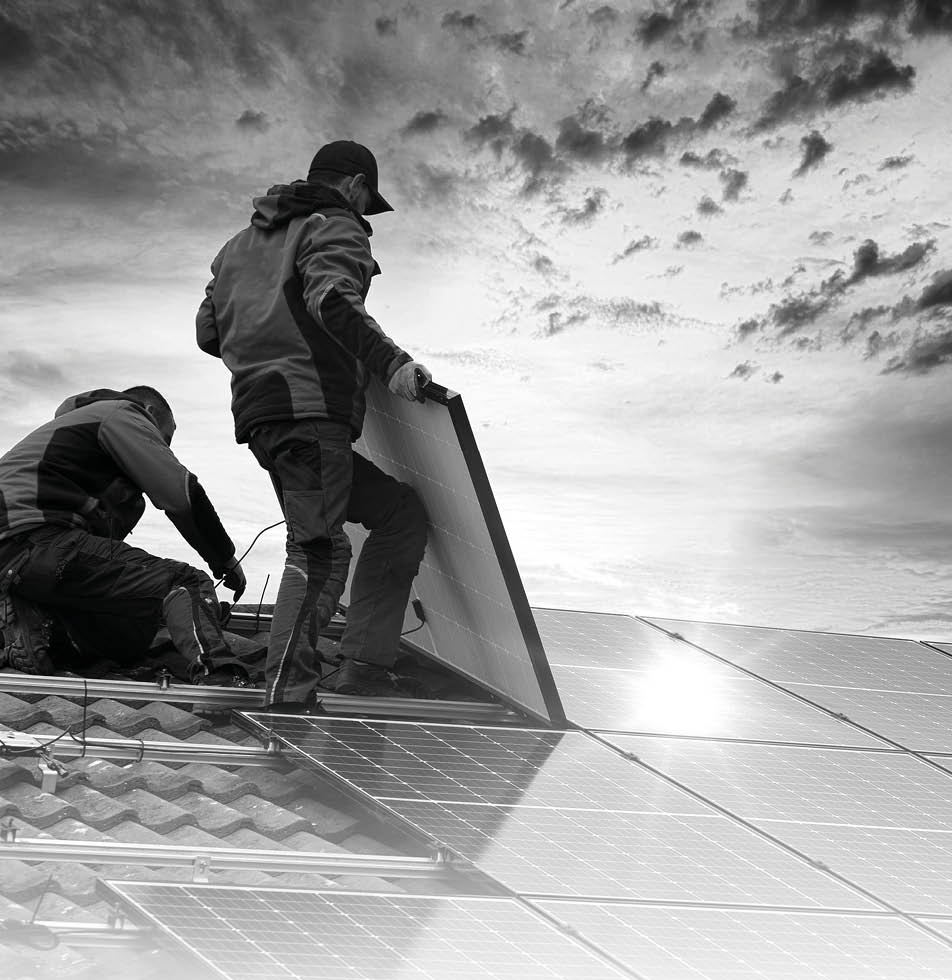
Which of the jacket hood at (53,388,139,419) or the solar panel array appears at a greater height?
the jacket hood at (53,388,139,419)

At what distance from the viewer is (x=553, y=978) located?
335 centimetres

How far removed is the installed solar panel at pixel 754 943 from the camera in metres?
A: 3.64

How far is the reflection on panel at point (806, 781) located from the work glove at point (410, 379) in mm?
1744

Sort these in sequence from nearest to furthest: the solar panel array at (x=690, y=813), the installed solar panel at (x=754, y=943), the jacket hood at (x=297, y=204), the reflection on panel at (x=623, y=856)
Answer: the installed solar panel at (x=754, y=943) → the solar panel array at (x=690, y=813) → the reflection on panel at (x=623, y=856) → the jacket hood at (x=297, y=204)

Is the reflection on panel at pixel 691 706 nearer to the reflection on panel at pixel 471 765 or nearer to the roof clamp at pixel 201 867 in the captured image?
the reflection on panel at pixel 471 765

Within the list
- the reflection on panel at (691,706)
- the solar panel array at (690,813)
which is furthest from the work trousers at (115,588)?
the reflection on panel at (691,706)

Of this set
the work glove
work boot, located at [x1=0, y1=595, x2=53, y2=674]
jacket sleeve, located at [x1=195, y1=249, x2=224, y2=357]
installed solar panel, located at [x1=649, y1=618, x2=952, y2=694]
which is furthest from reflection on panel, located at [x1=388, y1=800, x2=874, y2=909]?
installed solar panel, located at [x1=649, y1=618, x2=952, y2=694]

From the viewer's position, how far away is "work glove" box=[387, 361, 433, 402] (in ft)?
17.9

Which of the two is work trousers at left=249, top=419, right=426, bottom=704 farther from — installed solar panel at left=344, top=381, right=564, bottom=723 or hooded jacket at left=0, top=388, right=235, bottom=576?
hooded jacket at left=0, top=388, right=235, bottom=576

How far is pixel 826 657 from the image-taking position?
8406 millimetres

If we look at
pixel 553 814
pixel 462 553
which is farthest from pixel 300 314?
pixel 553 814

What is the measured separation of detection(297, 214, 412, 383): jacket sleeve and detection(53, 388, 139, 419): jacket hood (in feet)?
4.27

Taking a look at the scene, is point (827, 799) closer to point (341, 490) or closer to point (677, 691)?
point (677, 691)

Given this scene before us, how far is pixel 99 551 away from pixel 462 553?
1.66 m
